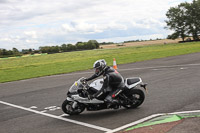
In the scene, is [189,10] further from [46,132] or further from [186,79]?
[46,132]

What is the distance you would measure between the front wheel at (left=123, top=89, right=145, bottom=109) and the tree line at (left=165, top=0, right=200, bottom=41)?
3021 inches

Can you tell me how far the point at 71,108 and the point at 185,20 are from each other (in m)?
80.0

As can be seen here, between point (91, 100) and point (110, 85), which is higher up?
point (110, 85)

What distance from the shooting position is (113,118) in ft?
22.1

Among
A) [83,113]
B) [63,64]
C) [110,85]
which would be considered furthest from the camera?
[63,64]

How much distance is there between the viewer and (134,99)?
296 inches

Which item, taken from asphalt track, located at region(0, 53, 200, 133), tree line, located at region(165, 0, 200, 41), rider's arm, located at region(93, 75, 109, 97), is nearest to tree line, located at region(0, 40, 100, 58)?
tree line, located at region(165, 0, 200, 41)

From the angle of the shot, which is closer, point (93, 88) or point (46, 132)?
point (46, 132)

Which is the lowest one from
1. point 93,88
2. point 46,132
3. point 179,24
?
point 46,132

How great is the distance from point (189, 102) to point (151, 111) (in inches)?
56.2

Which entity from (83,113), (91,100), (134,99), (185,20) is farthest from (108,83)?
(185,20)

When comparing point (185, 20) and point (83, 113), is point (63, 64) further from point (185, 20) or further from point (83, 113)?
point (185, 20)

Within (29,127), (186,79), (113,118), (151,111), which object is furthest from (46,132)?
(186,79)

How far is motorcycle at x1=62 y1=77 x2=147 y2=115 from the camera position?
722 cm
